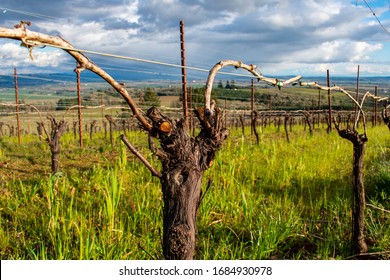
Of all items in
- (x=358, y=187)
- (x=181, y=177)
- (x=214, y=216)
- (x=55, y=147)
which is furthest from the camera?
(x=55, y=147)

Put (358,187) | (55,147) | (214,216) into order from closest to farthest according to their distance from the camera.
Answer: (358,187), (214,216), (55,147)

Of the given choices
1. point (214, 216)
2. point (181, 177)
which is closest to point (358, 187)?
point (214, 216)

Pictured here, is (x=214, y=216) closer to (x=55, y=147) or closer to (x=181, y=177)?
(x=181, y=177)

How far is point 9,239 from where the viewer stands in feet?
13.4

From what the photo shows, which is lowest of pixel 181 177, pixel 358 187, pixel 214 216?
pixel 214 216

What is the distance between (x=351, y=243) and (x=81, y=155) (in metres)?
7.02

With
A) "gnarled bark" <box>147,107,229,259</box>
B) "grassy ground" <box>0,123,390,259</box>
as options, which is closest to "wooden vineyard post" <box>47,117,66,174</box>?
"grassy ground" <box>0,123,390,259</box>

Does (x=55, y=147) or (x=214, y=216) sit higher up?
(x=55, y=147)

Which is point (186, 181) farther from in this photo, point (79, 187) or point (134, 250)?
point (79, 187)

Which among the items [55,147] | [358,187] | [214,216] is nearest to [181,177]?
[358,187]

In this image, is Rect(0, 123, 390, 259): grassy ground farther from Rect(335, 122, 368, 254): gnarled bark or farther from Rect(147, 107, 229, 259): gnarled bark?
Rect(147, 107, 229, 259): gnarled bark

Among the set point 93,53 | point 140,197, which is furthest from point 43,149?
point 93,53

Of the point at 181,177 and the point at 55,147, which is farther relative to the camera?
the point at 55,147

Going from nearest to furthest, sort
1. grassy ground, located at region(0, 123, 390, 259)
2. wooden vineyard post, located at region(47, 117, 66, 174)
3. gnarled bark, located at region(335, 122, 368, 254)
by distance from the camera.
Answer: gnarled bark, located at region(335, 122, 368, 254) → grassy ground, located at region(0, 123, 390, 259) → wooden vineyard post, located at region(47, 117, 66, 174)
